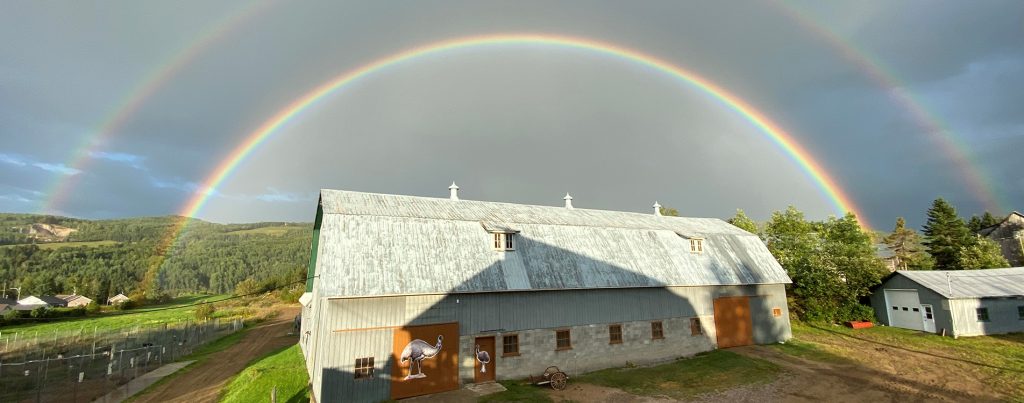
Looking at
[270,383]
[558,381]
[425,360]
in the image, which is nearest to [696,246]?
[558,381]

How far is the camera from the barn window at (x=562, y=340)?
62.6 feet

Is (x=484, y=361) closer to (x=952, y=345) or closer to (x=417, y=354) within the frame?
(x=417, y=354)

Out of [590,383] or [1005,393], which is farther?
[590,383]

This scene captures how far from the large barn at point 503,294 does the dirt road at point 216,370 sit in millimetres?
5259

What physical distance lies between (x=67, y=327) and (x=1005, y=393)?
85.9m

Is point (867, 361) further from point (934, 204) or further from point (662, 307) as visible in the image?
point (934, 204)

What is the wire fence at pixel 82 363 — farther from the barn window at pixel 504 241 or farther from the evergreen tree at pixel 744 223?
the evergreen tree at pixel 744 223

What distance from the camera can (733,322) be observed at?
24.3 m

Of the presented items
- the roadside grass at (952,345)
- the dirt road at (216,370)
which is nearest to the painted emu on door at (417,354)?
the dirt road at (216,370)

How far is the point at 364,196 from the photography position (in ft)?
68.5

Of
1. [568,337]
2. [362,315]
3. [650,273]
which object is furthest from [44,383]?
[650,273]

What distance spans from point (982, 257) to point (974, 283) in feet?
58.0

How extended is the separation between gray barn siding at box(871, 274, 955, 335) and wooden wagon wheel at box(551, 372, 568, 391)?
1035 inches

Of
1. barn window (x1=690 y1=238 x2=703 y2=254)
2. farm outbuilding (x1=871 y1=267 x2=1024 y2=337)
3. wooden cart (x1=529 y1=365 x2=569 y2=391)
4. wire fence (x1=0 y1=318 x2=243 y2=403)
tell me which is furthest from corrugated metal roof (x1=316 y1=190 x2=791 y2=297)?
wire fence (x1=0 y1=318 x2=243 y2=403)
